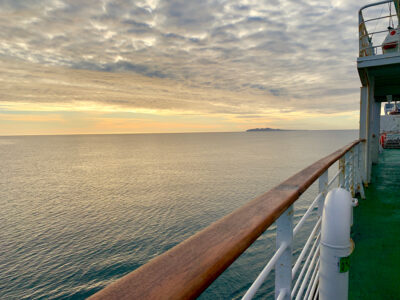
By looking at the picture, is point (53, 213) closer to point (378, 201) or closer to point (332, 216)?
point (378, 201)

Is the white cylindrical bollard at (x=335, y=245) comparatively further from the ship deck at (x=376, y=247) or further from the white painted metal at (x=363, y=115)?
the white painted metal at (x=363, y=115)

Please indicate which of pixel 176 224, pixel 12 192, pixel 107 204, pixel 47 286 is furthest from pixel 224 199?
pixel 12 192

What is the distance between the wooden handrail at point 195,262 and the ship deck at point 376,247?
2417 mm

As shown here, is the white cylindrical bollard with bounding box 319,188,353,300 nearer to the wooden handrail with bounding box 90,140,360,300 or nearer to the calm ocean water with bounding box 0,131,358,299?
the wooden handrail with bounding box 90,140,360,300

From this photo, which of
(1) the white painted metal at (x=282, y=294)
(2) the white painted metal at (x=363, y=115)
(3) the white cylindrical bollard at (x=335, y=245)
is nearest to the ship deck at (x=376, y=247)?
(2) the white painted metal at (x=363, y=115)

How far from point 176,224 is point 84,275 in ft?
17.9

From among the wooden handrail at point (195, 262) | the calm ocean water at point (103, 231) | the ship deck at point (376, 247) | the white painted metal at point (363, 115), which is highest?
the white painted metal at point (363, 115)

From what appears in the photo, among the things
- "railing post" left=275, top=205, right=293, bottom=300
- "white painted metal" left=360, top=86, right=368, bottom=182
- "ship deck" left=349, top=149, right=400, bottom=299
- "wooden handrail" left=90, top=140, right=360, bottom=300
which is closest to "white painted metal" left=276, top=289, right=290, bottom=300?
"railing post" left=275, top=205, right=293, bottom=300

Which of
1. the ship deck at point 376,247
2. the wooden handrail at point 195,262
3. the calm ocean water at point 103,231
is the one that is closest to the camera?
the wooden handrail at point 195,262

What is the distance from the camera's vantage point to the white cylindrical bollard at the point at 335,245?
45.5 inches

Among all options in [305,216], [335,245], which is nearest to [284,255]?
[335,245]

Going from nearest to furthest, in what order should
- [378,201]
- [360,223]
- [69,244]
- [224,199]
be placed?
[360,223] < [378,201] < [69,244] < [224,199]

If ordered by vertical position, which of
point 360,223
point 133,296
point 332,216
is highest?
point 133,296

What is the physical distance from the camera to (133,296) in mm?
420
